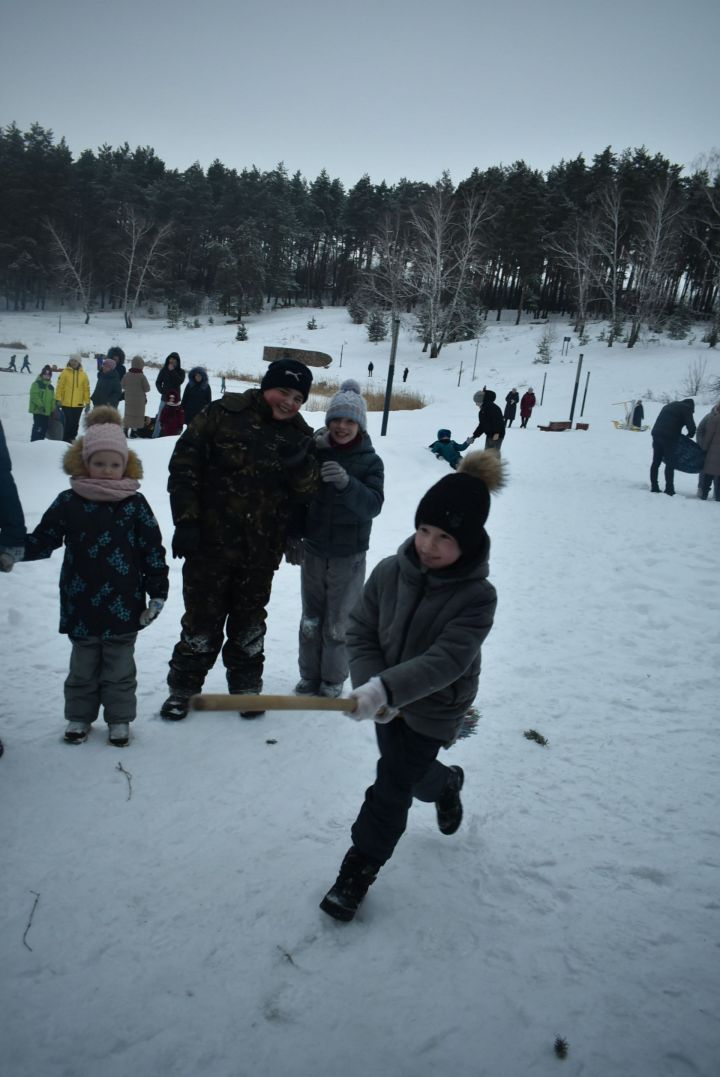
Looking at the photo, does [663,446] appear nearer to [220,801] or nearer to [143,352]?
[220,801]

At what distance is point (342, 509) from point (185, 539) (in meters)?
1.01

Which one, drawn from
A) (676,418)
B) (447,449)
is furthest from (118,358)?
(676,418)

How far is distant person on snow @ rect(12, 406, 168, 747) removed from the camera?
2953mm

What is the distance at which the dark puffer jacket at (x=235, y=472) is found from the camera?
3266mm

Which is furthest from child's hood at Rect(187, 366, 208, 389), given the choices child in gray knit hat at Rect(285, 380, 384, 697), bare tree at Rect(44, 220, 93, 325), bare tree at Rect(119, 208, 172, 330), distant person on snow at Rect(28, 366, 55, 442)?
bare tree at Rect(44, 220, 93, 325)

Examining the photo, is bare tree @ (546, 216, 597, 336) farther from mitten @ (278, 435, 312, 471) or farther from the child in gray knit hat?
mitten @ (278, 435, 312, 471)

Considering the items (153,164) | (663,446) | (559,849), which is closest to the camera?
(559,849)

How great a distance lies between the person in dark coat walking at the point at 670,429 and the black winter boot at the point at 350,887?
10.3 meters

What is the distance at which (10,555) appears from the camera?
9.66ft

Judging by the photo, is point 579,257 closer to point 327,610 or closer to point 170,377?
point 170,377

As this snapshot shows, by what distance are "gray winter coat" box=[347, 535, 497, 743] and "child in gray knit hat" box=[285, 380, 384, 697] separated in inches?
52.3

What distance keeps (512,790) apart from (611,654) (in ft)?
7.36

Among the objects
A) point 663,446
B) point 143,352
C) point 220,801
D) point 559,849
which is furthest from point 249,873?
point 143,352

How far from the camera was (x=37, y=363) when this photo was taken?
23.8 meters
